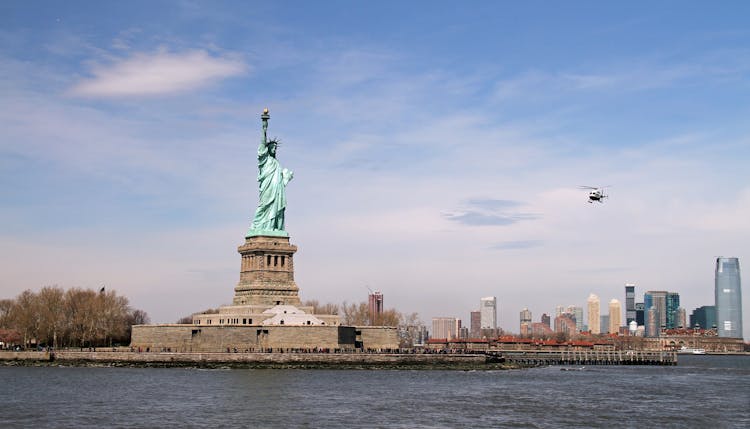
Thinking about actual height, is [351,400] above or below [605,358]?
above

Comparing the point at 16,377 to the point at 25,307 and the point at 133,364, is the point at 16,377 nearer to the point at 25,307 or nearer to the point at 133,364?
the point at 133,364

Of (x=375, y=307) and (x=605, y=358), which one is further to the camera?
(x=375, y=307)

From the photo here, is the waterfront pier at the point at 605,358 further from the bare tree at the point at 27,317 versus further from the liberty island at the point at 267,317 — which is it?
the bare tree at the point at 27,317

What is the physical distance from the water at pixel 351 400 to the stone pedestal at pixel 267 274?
14.7 meters

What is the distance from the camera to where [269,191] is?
334ft

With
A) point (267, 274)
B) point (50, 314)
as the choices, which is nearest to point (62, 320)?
point (50, 314)

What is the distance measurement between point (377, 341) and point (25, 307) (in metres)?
40.0

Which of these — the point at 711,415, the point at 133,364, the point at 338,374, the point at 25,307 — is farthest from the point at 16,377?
the point at 711,415

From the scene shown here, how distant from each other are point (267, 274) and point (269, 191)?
9.10m

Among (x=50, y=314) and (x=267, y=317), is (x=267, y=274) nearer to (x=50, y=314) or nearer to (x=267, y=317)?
(x=267, y=317)

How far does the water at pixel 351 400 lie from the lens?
165ft

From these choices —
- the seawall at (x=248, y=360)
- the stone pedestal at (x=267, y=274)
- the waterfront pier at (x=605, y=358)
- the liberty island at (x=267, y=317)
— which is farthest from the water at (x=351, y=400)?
the waterfront pier at (x=605, y=358)

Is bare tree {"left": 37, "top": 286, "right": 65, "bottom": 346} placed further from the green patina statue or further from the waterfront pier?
the waterfront pier

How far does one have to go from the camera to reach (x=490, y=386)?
239 ft
